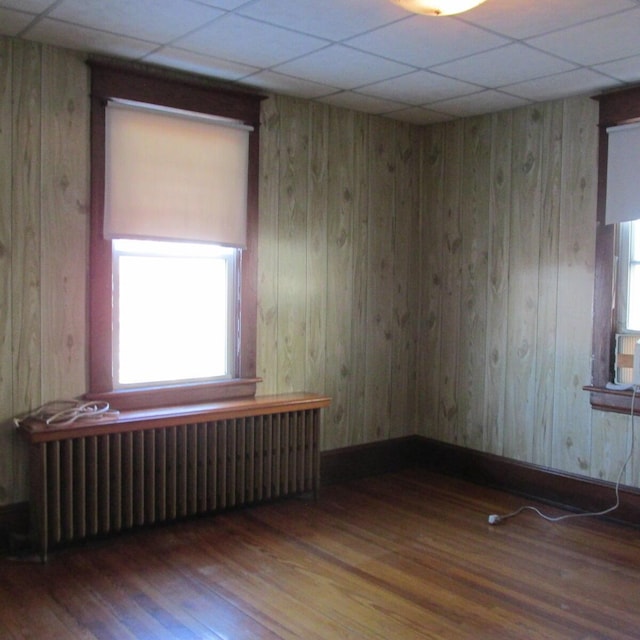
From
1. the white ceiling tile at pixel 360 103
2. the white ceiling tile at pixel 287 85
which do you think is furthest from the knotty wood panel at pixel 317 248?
the white ceiling tile at pixel 287 85

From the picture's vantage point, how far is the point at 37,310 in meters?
3.61

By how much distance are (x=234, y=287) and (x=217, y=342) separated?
37 centimetres

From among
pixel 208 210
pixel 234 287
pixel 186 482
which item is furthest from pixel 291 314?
pixel 186 482

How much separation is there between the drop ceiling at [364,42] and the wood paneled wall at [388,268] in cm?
36

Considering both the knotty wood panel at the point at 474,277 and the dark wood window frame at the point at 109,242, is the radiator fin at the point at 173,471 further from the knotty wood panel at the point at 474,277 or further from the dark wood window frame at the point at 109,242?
the knotty wood panel at the point at 474,277

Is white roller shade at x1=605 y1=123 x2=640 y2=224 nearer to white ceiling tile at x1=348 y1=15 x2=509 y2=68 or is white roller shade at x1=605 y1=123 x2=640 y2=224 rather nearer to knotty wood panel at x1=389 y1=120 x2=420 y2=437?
white ceiling tile at x1=348 y1=15 x2=509 y2=68

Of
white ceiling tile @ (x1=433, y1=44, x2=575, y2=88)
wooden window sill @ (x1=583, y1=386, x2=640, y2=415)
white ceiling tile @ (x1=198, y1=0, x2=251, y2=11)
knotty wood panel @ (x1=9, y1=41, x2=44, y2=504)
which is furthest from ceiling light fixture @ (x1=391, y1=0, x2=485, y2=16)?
wooden window sill @ (x1=583, y1=386, x2=640, y2=415)

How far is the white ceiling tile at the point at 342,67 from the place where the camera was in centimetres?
366

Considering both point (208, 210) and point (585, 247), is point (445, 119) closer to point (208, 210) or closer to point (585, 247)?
point (585, 247)

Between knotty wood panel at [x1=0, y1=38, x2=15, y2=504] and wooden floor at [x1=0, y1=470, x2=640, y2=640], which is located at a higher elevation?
knotty wood panel at [x1=0, y1=38, x2=15, y2=504]

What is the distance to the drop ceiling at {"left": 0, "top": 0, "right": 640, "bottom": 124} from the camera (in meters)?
3.05

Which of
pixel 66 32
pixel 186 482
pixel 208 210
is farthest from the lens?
pixel 208 210

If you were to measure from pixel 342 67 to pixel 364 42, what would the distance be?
0.43m

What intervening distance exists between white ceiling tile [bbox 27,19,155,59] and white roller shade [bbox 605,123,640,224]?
9.04 feet
